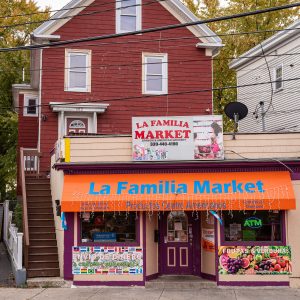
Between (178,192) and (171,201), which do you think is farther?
(178,192)

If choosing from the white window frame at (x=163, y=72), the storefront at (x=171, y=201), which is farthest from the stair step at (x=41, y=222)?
the white window frame at (x=163, y=72)

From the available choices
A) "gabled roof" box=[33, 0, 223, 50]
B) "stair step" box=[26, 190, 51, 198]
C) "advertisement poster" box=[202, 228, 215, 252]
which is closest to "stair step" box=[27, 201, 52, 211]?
"stair step" box=[26, 190, 51, 198]

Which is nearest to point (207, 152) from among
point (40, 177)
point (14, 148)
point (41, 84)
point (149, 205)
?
point (149, 205)

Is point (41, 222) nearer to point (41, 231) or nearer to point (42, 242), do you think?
point (41, 231)

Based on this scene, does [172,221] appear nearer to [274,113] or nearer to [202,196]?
[202,196]

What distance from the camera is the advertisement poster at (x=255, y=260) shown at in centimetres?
1480

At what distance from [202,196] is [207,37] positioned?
9.67 m

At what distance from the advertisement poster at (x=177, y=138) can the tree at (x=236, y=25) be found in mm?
17665

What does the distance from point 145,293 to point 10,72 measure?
2378 cm

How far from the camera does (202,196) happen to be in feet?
48.5

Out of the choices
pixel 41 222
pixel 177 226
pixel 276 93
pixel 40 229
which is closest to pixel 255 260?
pixel 177 226

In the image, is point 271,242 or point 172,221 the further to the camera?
point 172,221

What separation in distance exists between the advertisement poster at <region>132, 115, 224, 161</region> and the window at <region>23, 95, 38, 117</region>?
426 inches

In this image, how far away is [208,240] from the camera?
616 inches
